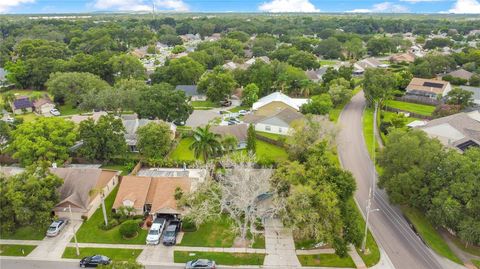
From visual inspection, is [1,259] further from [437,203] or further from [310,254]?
[437,203]

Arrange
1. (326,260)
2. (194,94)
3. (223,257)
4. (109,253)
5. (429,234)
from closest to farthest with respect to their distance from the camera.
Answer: (326,260) → (223,257) → (109,253) → (429,234) → (194,94)

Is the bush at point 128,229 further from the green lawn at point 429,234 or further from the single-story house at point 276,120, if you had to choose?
the single-story house at point 276,120

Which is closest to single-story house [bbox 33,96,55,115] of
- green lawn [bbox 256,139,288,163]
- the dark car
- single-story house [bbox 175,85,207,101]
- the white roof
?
single-story house [bbox 175,85,207,101]

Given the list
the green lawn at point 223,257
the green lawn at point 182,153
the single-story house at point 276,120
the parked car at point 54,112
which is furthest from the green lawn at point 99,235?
the parked car at point 54,112

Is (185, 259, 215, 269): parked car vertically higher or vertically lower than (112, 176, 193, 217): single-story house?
lower

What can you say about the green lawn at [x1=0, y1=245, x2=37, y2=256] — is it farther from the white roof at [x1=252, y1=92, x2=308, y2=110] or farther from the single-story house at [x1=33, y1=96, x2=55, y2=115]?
the white roof at [x1=252, y1=92, x2=308, y2=110]

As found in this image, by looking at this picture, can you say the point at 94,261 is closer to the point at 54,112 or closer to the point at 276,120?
the point at 276,120

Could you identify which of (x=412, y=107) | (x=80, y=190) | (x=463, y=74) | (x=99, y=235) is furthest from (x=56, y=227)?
(x=463, y=74)
